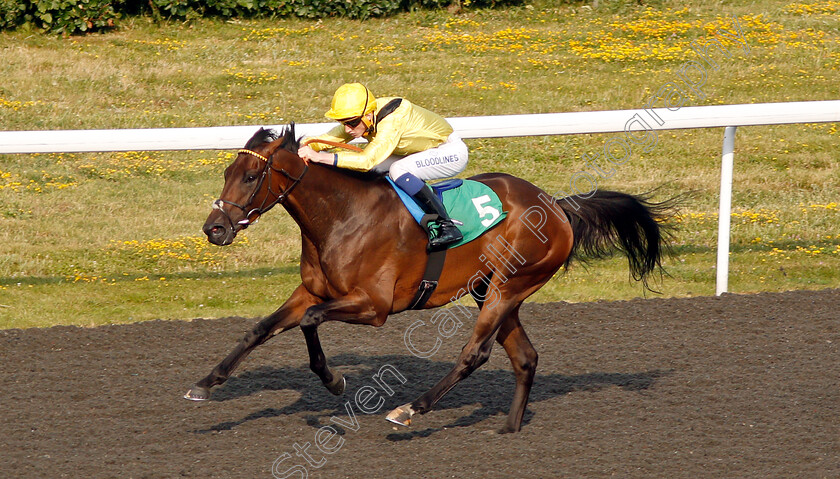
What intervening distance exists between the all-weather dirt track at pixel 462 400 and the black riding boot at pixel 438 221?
873 millimetres

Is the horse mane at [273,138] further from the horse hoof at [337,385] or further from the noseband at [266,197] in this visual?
the horse hoof at [337,385]

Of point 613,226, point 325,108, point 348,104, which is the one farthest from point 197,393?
point 325,108

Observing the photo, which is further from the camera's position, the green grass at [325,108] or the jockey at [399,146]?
the green grass at [325,108]

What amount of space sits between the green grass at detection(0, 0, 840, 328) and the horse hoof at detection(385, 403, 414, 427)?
8.13ft

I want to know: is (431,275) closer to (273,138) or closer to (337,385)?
(337,385)

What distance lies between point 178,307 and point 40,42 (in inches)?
287

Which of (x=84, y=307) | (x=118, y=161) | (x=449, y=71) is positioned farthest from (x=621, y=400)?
(x=449, y=71)

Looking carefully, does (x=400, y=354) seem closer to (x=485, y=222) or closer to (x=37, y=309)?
(x=485, y=222)

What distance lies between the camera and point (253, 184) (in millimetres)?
4422

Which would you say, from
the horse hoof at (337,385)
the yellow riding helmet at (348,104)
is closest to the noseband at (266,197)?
the yellow riding helmet at (348,104)

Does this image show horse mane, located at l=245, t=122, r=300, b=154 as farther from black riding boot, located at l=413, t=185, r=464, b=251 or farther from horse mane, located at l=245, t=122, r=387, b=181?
black riding boot, located at l=413, t=185, r=464, b=251

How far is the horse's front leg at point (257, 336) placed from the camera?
466 centimetres

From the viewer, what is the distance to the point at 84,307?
705 centimetres

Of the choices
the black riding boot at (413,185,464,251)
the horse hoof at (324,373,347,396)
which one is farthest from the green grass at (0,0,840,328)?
the black riding boot at (413,185,464,251)
